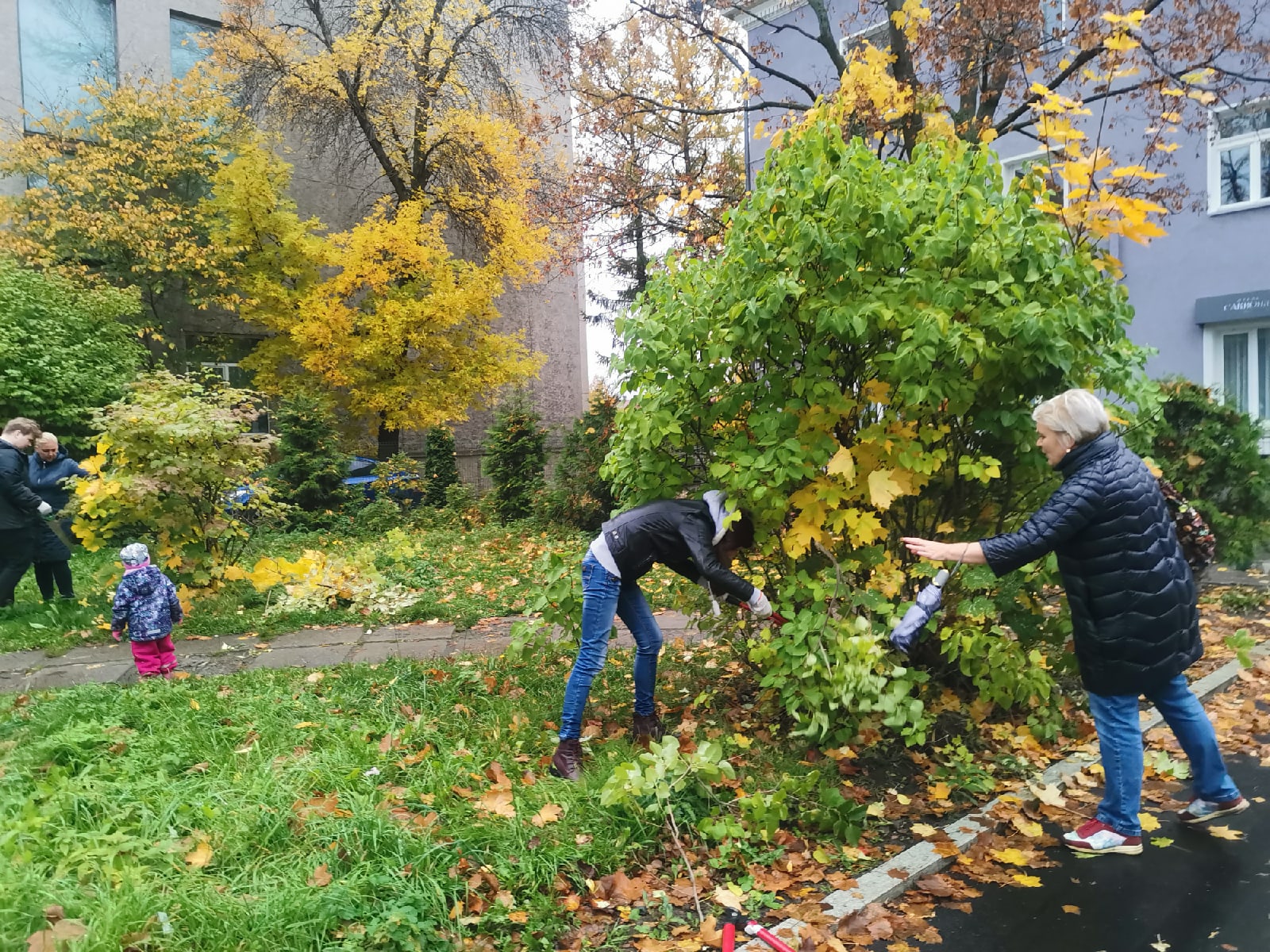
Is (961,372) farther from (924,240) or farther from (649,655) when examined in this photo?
(649,655)

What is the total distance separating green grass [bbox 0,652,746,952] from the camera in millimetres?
2756

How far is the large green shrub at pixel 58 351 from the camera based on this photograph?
12180mm

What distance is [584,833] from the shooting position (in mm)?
Result: 3451

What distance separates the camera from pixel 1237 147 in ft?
41.8

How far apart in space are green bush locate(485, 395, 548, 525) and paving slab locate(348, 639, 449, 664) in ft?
21.0

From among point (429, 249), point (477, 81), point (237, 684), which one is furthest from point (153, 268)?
point (237, 684)

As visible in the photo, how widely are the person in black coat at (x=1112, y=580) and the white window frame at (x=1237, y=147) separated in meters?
12.2

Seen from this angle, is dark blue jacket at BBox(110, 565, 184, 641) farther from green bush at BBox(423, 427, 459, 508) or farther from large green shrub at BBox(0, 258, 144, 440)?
green bush at BBox(423, 427, 459, 508)

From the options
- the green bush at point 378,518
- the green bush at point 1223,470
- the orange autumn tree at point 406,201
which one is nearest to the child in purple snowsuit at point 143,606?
the green bush at point 378,518

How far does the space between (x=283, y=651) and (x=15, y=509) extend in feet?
10.2

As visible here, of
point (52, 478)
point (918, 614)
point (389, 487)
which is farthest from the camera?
point (389, 487)

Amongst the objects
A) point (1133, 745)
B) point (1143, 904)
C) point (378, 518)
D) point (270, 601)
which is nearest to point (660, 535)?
point (1133, 745)

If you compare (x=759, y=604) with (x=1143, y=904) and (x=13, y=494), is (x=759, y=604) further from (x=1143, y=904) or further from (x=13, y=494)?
(x=13, y=494)

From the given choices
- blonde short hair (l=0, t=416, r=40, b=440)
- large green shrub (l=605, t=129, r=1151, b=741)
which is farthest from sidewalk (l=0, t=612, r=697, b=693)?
blonde short hair (l=0, t=416, r=40, b=440)
